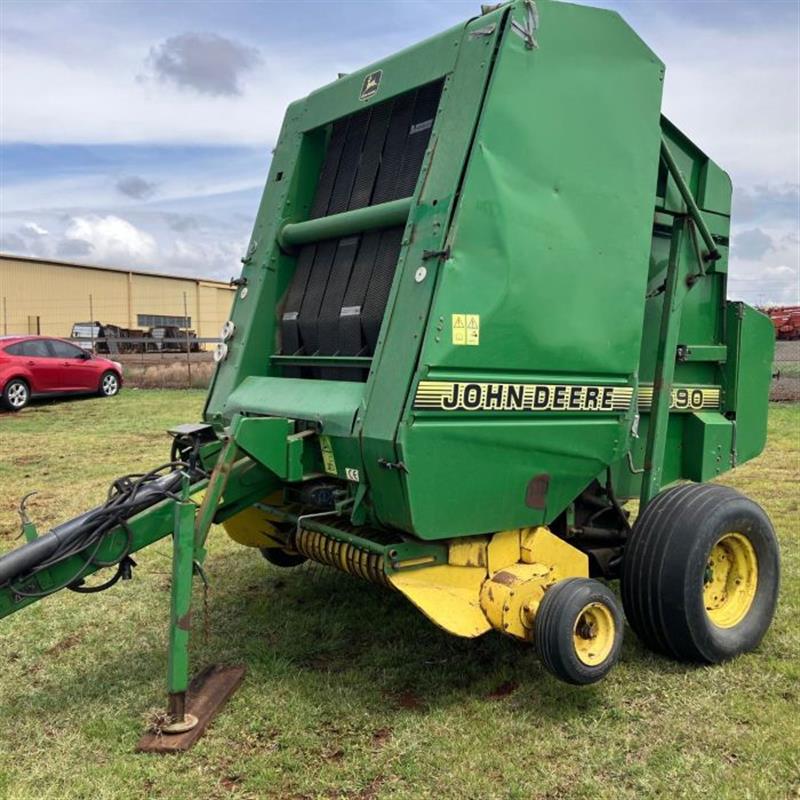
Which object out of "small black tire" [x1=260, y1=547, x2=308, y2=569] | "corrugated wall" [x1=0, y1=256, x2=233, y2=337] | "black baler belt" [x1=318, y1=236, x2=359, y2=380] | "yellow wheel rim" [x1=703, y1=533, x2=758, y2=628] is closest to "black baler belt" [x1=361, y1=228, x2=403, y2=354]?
"black baler belt" [x1=318, y1=236, x2=359, y2=380]

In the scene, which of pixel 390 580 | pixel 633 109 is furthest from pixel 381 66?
pixel 390 580

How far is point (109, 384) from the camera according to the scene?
56.0 feet

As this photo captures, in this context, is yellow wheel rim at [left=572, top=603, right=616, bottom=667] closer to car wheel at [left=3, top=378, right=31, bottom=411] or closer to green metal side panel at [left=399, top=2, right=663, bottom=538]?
green metal side panel at [left=399, top=2, right=663, bottom=538]

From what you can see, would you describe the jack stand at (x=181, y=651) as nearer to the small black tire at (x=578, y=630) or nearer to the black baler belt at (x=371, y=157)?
the small black tire at (x=578, y=630)

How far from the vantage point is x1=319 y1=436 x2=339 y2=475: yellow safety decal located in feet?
12.0

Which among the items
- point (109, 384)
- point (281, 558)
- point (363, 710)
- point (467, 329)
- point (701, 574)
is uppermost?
point (467, 329)

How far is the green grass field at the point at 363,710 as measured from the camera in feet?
9.95

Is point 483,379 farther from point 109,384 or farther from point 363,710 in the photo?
point 109,384

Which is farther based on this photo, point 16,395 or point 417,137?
point 16,395

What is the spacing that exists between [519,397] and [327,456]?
2.83 ft

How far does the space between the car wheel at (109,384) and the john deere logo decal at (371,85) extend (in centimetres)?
1369

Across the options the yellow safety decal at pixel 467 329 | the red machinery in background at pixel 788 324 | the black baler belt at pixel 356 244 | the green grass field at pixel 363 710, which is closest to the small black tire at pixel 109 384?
the green grass field at pixel 363 710

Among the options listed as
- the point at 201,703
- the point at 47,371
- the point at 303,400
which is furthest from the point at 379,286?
the point at 47,371

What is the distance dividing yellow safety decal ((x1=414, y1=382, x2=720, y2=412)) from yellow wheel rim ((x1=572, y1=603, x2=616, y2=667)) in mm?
862
